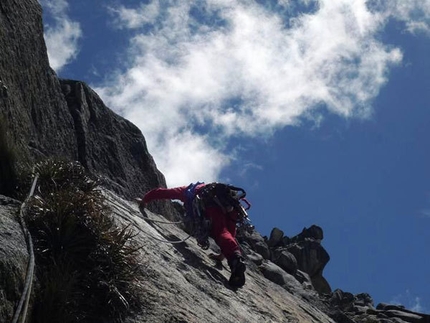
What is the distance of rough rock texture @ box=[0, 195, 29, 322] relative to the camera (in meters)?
6.88

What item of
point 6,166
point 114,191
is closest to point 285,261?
point 114,191

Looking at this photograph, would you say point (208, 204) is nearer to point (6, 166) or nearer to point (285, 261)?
point (6, 166)

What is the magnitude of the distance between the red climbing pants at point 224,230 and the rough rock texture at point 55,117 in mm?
1957

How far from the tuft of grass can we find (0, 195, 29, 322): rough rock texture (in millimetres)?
252

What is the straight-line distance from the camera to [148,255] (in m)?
9.70

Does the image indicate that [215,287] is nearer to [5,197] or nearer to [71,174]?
[71,174]

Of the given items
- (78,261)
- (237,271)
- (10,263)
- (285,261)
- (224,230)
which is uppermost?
(285,261)

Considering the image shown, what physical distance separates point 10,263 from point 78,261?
1003mm

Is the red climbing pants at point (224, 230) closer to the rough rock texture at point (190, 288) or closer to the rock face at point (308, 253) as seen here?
the rough rock texture at point (190, 288)

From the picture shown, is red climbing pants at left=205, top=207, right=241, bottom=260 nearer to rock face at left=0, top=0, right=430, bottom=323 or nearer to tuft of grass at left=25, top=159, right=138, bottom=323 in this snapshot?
rock face at left=0, top=0, right=430, bottom=323

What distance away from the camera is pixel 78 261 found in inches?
317

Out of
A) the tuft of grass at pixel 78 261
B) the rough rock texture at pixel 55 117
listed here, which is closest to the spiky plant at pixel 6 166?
the tuft of grass at pixel 78 261

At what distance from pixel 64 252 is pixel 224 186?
470cm

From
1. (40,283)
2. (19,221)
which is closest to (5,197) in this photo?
(19,221)
